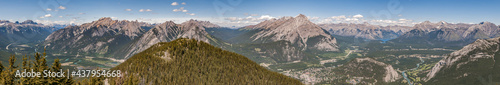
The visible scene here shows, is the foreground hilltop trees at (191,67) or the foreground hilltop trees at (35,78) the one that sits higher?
the foreground hilltop trees at (35,78)

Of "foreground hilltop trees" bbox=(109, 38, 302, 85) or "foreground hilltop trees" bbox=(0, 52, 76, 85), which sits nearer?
"foreground hilltop trees" bbox=(0, 52, 76, 85)

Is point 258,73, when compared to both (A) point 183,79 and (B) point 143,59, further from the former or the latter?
(B) point 143,59

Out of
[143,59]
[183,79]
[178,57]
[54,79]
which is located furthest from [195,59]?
[54,79]

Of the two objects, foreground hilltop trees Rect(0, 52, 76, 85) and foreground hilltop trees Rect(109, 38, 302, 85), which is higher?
foreground hilltop trees Rect(0, 52, 76, 85)

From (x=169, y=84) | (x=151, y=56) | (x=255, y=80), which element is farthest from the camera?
(x=255, y=80)

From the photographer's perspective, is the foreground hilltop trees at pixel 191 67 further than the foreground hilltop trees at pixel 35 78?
Yes

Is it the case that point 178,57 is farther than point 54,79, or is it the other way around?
point 178,57

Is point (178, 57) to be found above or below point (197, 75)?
above

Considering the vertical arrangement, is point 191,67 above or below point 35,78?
below
